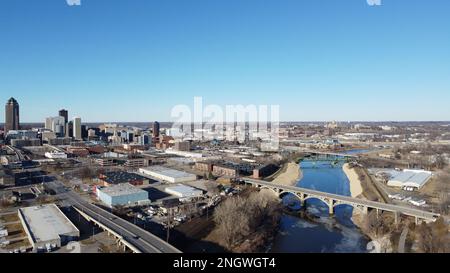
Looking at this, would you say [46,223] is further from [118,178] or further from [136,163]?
[136,163]

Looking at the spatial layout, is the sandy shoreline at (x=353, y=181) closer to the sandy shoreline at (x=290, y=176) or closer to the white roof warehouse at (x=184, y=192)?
the sandy shoreline at (x=290, y=176)

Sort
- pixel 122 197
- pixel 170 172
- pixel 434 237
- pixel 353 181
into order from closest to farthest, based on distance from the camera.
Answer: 1. pixel 434 237
2. pixel 122 197
3. pixel 353 181
4. pixel 170 172

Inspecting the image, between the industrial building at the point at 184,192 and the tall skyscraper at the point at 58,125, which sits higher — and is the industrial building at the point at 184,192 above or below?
below

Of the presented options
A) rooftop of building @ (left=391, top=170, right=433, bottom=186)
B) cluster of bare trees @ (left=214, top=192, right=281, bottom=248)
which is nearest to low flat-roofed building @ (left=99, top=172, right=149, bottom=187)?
cluster of bare trees @ (left=214, top=192, right=281, bottom=248)

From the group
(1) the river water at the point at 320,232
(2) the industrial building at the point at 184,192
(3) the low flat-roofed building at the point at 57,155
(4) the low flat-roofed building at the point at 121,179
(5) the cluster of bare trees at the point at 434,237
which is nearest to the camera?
(5) the cluster of bare trees at the point at 434,237

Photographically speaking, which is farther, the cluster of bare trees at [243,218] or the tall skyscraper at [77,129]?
the tall skyscraper at [77,129]

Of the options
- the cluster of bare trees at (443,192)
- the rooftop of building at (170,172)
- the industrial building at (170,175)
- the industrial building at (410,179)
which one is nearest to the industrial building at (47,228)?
the industrial building at (170,175)

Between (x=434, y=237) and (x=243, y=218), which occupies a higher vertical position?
(x=243, y=218)

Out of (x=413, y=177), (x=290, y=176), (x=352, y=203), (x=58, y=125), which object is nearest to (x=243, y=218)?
(x=352, y=203)
